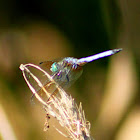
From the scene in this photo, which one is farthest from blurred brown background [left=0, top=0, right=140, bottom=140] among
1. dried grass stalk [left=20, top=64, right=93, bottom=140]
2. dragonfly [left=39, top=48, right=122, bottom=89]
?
dried grass stalk [left=20, top=64, right=93, bottom=140]

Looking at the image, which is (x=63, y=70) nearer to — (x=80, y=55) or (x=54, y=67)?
Answer: (x=54, y=67)

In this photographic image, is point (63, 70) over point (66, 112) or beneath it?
over

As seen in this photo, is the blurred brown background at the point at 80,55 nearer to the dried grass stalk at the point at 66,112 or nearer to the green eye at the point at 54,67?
the green eye at the point at 54,67

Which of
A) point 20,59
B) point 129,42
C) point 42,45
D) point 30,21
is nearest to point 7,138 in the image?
point 20,59

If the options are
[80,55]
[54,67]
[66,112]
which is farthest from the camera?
[80,55]

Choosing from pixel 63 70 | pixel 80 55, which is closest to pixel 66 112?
pixel 63 70

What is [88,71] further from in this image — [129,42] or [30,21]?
[30,21]

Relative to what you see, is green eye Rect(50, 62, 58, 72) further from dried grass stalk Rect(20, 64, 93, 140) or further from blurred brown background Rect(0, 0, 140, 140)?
blurred brown background Rect(0, 0, 140, 140)

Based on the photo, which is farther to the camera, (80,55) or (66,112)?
(80,55)
